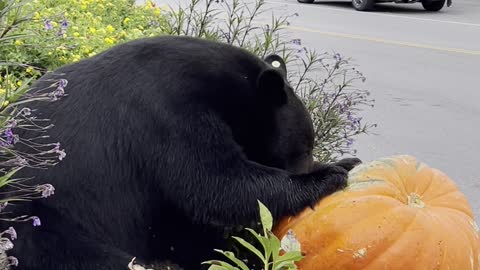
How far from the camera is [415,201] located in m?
3.23

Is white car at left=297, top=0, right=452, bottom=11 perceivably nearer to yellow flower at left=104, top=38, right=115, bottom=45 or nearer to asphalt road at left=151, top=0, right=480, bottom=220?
asphalt road at left=151, top=0, right=480, bottom=220

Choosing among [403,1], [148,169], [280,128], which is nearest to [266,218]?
[148,169]

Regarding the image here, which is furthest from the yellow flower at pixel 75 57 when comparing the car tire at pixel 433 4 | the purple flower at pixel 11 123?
the car tire at pixel 433 4

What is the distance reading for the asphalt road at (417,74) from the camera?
8062 millimetres

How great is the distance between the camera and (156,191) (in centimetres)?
288

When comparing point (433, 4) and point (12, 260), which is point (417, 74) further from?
point (12, 260)

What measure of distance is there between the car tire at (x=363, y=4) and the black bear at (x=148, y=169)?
17205 millimetres

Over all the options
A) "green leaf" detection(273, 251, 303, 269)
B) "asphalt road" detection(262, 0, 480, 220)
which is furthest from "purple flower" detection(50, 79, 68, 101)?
"asphalt road" detection(262, 0, 480, 220)

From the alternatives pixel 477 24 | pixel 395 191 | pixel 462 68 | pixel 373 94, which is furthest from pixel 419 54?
pixel 395 191

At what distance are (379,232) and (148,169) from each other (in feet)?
2.96

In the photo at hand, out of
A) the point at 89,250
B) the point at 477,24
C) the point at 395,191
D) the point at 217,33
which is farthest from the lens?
the point at 477,24

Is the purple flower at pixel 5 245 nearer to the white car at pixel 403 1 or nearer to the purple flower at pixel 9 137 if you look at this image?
the purple flower at pixel 9 137

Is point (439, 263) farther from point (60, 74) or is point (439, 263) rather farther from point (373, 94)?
point (373, 94)

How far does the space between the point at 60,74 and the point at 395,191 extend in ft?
4.51
